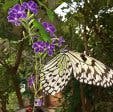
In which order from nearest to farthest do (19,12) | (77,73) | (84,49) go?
(19,12) → (77,73) → (84,49)

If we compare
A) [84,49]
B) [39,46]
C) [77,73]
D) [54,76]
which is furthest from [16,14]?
[84,49]

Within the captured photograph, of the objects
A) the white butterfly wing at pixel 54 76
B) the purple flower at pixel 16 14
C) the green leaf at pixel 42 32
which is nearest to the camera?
the green leaf at pixel 42 32

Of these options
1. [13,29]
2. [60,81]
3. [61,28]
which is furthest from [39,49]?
[61,28]

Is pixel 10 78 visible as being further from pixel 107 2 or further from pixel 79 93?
pixel 107 2

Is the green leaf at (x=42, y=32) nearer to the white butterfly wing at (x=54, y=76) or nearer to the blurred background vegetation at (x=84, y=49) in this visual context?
the white butterfly wing at (x=54, y=76)

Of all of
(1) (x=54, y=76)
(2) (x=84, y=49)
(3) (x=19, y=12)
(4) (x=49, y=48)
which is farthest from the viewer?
(2) (x=84, y=49)

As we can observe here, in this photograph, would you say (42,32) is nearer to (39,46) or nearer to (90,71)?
(39,46)

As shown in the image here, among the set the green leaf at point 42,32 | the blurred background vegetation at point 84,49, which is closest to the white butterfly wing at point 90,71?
the blurred background vegetation at point 84,49
